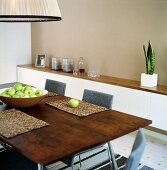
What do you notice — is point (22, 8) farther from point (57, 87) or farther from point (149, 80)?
point (149, 80)

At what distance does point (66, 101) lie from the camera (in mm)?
2230

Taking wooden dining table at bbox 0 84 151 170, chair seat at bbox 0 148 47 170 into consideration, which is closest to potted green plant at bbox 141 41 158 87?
wooden dining table at bbox 0 84 151 170

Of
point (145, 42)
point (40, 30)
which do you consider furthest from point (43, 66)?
point (145, 42)

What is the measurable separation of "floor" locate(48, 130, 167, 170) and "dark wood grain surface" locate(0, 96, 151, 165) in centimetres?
82

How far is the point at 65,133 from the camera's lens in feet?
5.01

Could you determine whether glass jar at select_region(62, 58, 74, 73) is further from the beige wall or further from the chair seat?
the chair seat

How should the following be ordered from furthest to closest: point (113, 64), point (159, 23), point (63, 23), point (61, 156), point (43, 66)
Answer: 1. point (43, 66)
2. point (63, 23)
3. point (113, 64)
4. point (159, 23)
5. point (61, 156)


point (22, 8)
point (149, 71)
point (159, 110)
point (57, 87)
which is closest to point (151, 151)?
point (159, 110)

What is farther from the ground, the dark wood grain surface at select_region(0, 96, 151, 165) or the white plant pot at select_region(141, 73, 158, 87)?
the white plant pot at select_region(141, 73, 158, 87)

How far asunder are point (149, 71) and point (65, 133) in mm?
1802

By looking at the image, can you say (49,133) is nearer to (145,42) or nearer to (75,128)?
(75,128)

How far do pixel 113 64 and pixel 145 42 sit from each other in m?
0.60

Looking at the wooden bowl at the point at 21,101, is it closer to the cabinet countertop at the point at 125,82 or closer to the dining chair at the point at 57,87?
the dining chair at the point at 57,87

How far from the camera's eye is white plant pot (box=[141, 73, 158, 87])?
3.02 meters
